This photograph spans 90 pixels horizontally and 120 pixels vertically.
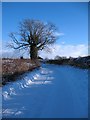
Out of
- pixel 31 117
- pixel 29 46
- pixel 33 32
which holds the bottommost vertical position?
pixel 31 117

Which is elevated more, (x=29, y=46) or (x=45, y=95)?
(x=29, y=46)

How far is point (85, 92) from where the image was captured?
9117 millimetres

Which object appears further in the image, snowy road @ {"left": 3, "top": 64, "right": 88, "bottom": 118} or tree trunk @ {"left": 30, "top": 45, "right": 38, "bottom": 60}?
tree trunk @ {"left": 30, "top": 45, "right": 38, "bottom": 60}

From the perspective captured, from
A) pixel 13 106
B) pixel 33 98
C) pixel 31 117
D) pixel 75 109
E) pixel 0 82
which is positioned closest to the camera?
A: pixel 31 117

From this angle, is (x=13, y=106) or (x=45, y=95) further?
(x=45, y=95)

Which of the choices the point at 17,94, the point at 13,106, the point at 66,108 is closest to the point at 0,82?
the point at 17,94

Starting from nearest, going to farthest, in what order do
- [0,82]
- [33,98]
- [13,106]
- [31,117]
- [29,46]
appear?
[31,117] < [13,106] < [33,98] < [0,82] < [29,46]

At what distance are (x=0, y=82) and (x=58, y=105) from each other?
14.4 feet

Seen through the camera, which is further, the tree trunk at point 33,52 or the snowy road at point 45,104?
the tree trunk at point 33,52

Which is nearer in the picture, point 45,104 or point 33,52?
point 45,104

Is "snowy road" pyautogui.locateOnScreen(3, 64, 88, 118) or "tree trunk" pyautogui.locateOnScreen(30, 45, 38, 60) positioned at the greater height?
"tree trunk" pyautogui.locateOnScreen(30, 45, 38, 60)

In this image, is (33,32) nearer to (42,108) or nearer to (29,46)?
(29,46)

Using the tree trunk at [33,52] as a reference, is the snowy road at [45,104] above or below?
below

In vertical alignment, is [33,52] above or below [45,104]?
above
